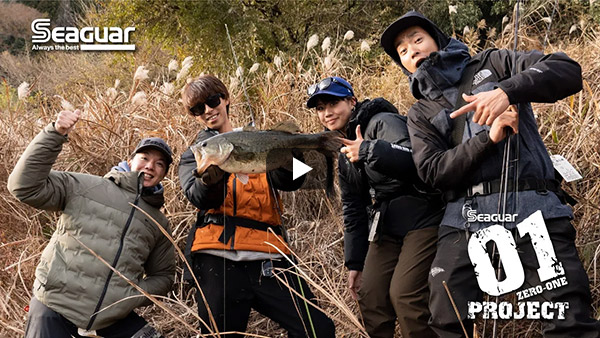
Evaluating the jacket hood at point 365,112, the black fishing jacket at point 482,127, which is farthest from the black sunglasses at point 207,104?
the black fishing jacket at point 482,127

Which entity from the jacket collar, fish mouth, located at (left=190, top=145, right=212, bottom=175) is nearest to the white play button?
fish mouth, located at (left=190, top=145, right=212, bottom=175)

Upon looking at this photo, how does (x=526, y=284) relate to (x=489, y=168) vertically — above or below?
below

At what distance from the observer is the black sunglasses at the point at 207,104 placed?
115 inches

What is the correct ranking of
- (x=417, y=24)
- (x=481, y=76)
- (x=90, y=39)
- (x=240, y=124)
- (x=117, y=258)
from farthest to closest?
(x=90, y=39) → (x=240, y=124) → (x=117, y=258) → (x=417, y=24) → (x=481, y=76)

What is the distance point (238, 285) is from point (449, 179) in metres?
1.27

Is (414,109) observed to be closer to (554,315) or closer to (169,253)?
(554,315)

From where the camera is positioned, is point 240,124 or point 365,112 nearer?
point 365,112

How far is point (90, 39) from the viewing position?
11.2m

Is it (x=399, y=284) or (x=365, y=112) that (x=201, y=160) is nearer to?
(x=365, y=112)

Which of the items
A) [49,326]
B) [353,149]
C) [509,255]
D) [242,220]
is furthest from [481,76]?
[49,326]

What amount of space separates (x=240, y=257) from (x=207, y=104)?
35.9 inches

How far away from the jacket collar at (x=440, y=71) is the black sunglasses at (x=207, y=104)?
1.18 metres

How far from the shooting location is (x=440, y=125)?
2.27 m

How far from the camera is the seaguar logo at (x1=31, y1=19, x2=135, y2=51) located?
9492 mm
